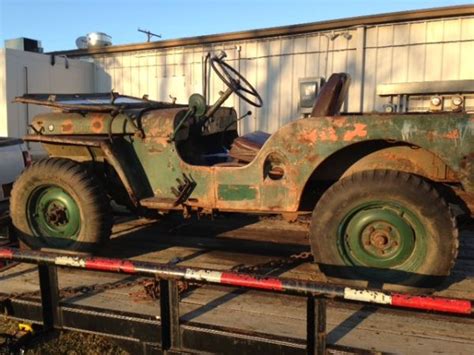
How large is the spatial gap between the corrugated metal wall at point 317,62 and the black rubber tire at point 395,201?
6.55 meters

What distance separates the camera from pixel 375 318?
8.86 ft

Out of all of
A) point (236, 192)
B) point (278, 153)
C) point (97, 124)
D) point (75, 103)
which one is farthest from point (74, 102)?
point (278, 153)

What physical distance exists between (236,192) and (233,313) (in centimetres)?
103

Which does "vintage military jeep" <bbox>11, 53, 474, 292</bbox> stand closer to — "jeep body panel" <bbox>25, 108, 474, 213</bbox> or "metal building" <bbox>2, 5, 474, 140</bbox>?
"jeep body panel" <bbox>25, 108, 474, 213</bbox>

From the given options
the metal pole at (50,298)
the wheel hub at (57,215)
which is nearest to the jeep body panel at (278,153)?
the wheel hub at (57,215)

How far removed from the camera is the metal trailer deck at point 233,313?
7.78 feet

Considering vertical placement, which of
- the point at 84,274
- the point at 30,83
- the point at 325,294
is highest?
the point at 30,83

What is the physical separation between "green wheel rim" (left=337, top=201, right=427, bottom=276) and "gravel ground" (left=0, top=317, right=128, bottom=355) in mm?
1599

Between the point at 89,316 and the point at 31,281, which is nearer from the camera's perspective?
the point at 89,316

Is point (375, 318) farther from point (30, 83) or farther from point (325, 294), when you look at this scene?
point (30, 83)

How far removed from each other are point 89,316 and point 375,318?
157cm

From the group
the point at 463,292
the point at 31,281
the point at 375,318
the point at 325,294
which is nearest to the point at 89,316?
the point at 31,281

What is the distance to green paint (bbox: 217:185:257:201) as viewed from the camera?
353cm

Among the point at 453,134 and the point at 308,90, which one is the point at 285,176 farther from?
the point at 308,90
